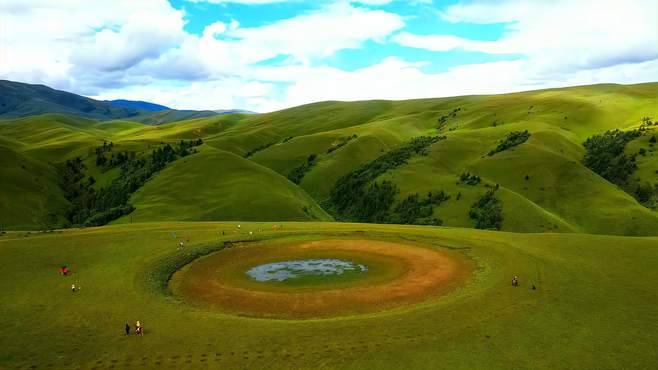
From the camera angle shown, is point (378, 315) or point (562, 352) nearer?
point (562, 352)

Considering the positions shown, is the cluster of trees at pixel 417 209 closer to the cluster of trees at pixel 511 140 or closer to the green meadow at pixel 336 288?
the green meadow at pixel 336 288

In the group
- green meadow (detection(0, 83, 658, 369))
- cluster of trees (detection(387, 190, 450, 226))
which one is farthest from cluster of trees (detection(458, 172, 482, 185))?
green meadow (detection(0, 83, 658, 369))

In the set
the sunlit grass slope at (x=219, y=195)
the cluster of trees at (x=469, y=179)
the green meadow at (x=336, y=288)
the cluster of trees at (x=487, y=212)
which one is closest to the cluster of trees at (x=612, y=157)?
the green meadow at (x=336, y=288)

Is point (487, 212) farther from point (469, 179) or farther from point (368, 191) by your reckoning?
point (368, 191)

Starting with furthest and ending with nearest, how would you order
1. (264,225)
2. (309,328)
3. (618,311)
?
(264,225) < (618,311) < (309,328)

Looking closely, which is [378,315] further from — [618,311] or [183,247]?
[183,247]

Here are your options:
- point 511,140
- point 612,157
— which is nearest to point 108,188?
point 511,140

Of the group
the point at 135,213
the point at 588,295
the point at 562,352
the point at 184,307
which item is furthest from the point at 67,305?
the point at 135,213
